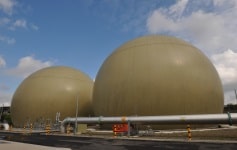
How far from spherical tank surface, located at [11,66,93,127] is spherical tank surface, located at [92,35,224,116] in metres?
15.4

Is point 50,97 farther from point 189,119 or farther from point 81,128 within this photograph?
point 189,119

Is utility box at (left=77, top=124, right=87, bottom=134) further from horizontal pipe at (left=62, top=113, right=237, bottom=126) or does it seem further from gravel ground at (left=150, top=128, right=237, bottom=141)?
gravel ground at (left=150, top=128, right=237, bottom=141)

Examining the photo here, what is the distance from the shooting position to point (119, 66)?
123 feet

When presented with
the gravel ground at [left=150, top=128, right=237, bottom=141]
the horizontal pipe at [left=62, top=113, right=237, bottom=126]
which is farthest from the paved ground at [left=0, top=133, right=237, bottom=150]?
the horizontal pipe at [left=62, top=113, right=237, bottom=126]

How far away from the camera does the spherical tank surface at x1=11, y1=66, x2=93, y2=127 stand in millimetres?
51500

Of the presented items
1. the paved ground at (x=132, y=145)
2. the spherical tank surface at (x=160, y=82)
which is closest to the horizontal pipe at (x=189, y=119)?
the spherical tank surface at (x=160, y=82)

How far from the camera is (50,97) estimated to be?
5141cm

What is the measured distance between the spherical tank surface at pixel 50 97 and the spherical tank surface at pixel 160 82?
50.7ft

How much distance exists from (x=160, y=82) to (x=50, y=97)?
2597 centimetres

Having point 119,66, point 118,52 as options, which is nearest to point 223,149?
point 119,66

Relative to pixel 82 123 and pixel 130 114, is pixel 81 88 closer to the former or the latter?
pixel 82 123

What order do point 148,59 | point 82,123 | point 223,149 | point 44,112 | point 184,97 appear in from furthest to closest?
point 44,112 → point 82,123 → point 148,59 → point 184,97 → point 223,149

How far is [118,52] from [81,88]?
17290 mm

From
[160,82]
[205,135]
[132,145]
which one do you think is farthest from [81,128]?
[132,145]
